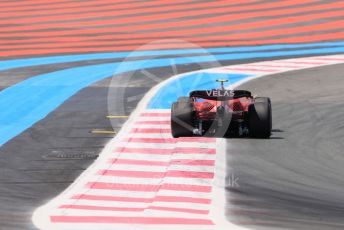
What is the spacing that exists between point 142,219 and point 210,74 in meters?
15.6

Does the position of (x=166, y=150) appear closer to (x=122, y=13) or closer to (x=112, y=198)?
(x=112, y=198)

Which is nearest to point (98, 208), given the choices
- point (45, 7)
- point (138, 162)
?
point (138, 162)

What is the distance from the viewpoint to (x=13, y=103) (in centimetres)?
2175

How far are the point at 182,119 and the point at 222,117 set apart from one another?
78cm

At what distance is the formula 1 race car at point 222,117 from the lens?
1662 cm

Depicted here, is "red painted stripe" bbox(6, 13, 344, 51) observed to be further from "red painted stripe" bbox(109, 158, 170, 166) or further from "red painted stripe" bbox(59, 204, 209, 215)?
"red painted stripe" bbox(59, 204, 209, 215)

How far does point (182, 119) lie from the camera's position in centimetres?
1666

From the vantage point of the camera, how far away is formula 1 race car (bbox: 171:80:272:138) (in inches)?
655

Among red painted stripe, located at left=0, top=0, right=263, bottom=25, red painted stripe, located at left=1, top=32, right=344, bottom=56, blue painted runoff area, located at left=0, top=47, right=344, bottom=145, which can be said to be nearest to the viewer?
blue painted runoff area, located at left=0, top=47, right=344, bottom=145

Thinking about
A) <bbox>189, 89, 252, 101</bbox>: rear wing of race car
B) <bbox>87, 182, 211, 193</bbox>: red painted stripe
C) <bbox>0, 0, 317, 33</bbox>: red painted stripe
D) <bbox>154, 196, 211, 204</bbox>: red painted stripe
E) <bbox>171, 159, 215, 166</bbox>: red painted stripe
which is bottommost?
<bbox>154, 196, 211, 204</bbox>: red painted stripe

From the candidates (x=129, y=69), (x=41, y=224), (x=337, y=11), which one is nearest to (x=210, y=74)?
(x=129, y=69)

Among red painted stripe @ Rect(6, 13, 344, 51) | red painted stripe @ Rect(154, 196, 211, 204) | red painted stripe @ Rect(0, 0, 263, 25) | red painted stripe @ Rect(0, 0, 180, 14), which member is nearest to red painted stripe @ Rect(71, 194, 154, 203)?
red painted stripe @ Rect(154, 196, 211, 204)

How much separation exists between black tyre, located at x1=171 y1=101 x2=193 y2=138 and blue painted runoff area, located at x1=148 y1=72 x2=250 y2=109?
3923 millimetres

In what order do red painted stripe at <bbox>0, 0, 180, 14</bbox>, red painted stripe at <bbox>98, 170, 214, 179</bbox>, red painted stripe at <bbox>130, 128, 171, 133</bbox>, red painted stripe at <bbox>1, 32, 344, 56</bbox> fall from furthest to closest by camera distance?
red painted stripe at <bbox>0, 0, 180, 14</bbox>, red painted stripe at <bbox>1, 32, 344, 56</bbox>, red painted stripe at <bbox>130, 128, 171, 133</bbox>, red painted stripe at <bbox>98, 170, 214, 179</bbox>
